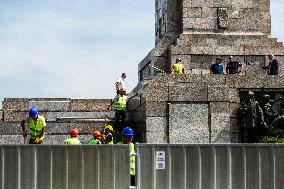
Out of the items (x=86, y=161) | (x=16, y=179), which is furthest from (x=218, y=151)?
(x=16, y=179)

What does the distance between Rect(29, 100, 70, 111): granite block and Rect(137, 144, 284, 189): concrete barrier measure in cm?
1258

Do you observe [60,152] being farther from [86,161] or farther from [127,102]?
[127,102]

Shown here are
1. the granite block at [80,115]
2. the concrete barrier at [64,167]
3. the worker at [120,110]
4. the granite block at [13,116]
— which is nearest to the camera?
the concrete barrier at [64,167]

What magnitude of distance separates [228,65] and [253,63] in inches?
61.5

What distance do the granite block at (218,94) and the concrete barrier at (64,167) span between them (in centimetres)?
885

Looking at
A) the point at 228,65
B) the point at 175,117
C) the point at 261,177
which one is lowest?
the point at 261,177

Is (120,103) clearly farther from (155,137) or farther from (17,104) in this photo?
(17,104)

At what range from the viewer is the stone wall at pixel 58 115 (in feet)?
73.6

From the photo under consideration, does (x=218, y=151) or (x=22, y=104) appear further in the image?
(x=22, y=104)

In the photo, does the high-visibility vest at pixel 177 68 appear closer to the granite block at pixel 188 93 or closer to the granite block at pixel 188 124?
the granite block at pixel 188 93

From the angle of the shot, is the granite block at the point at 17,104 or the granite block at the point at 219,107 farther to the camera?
the granite block at the point at 17,104

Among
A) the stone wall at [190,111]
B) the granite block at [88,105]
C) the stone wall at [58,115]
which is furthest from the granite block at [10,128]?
the stone wall at [190,111]

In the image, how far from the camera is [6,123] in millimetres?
22703

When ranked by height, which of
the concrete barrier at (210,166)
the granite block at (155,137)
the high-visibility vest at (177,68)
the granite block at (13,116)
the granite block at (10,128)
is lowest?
the concrete barrier at (210,166)
